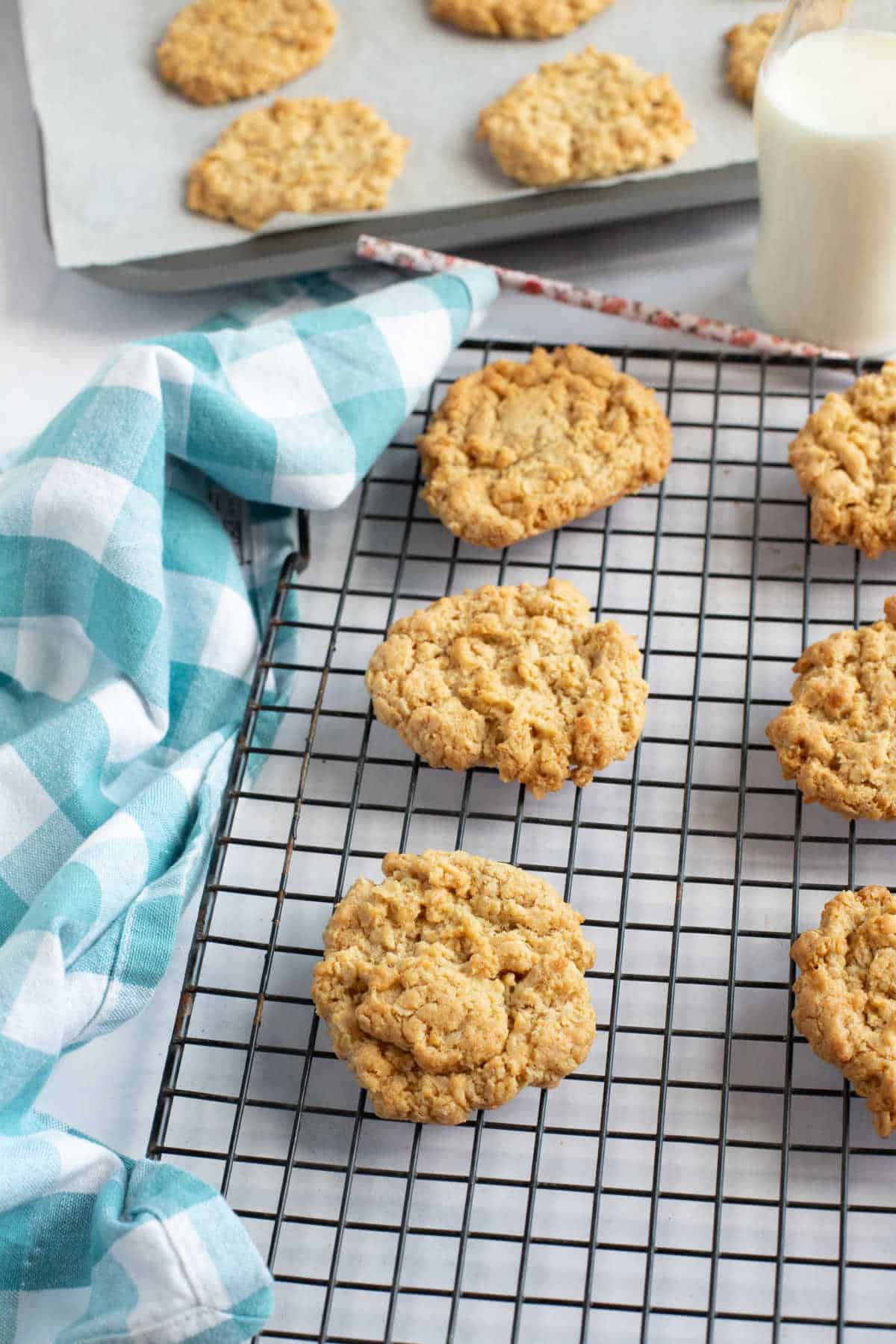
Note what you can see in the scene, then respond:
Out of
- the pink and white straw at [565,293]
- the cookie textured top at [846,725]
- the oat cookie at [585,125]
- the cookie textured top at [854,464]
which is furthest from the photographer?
the oat cookie at [585,125]

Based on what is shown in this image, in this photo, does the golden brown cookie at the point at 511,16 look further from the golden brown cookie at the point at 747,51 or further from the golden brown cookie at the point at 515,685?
the golden brown cookie at the point at 515,685

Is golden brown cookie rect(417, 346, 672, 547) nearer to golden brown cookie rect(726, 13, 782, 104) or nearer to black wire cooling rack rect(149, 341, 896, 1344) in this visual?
black wire cooling rack rect(149, 341, 896, 1344)

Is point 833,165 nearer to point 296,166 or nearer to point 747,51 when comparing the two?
point 747,51

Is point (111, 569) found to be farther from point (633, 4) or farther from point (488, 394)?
point (633, 4)

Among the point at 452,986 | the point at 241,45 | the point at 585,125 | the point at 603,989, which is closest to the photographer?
the point at 452,986

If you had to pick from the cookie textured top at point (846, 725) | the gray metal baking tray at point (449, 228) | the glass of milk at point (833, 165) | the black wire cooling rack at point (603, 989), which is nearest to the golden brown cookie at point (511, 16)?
the gray metal baking tray at point (449, 228)

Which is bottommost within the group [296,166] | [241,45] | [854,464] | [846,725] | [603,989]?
[603,989]

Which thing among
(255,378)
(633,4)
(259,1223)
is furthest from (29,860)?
(633,4)

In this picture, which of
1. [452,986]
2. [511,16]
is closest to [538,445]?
[452,986]
